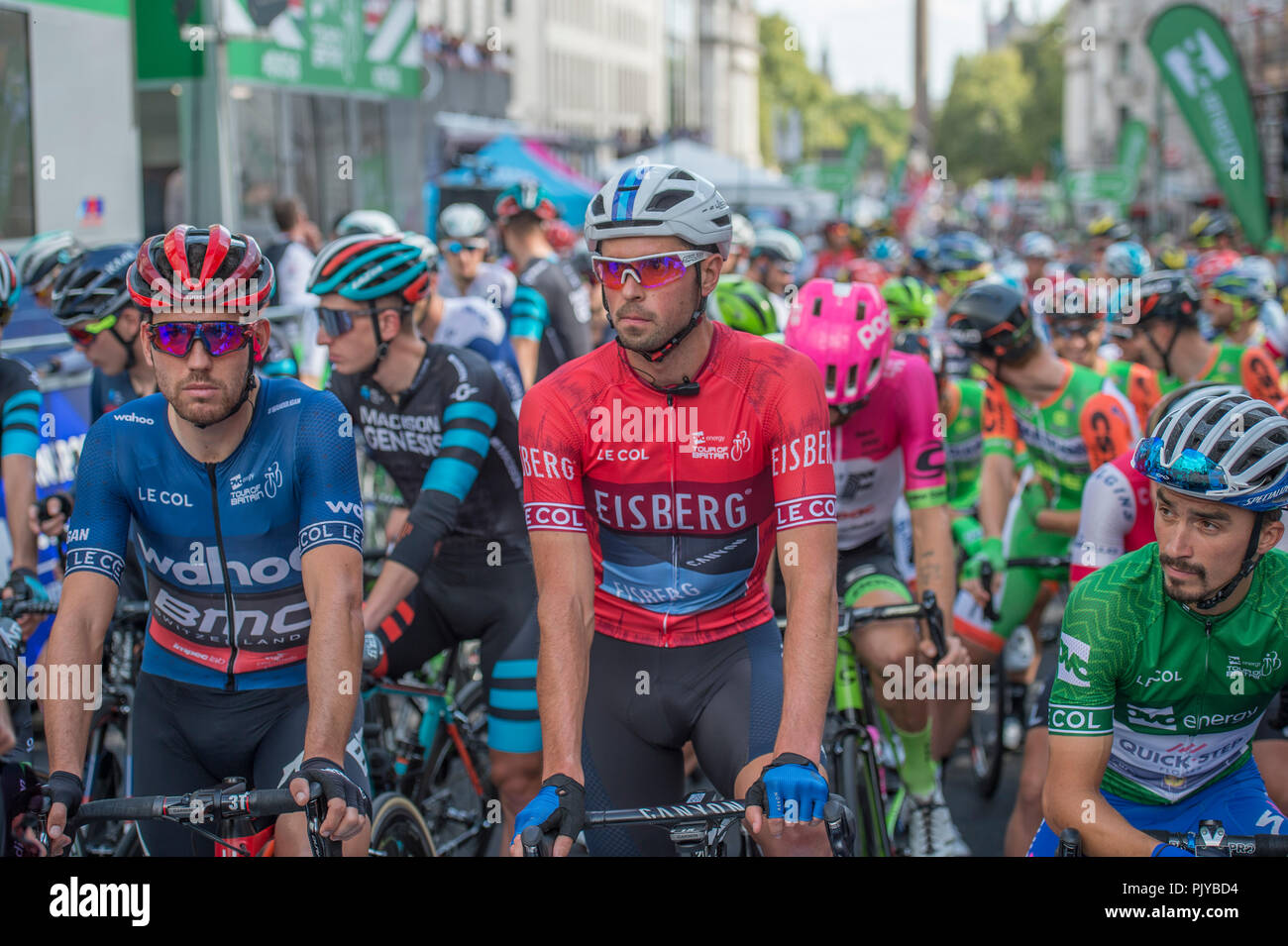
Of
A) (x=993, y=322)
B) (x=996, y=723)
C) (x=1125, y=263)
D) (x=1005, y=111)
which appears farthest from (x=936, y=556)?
(x=1005, y=111)

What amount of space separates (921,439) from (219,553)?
2.65 metres

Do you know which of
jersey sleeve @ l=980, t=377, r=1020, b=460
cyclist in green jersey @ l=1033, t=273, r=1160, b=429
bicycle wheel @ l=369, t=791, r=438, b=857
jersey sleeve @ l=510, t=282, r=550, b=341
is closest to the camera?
bicycle wheel @ l=369, t=791, r=438, b=857

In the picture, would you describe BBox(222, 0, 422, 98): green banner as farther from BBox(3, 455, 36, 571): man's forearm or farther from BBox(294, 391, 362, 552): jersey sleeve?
BBox(294, 391, 362, 552): jersey sleeve

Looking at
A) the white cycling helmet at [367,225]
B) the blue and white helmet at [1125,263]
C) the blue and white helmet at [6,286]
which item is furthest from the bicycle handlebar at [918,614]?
the blue and white helmet at [1125,263]

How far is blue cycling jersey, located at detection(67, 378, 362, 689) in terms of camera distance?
3766 millimetres

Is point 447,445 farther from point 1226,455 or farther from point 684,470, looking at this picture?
point 1226,455

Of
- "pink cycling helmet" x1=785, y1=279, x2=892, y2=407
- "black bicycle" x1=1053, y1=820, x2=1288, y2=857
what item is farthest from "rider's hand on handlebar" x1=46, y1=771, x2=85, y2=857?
"pink cycling helmet" x1=785, y1=279, x2=892, y2=407

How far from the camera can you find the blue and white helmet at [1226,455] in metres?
3.41

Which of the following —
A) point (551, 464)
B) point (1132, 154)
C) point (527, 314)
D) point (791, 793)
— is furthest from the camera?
point (1132, 154)

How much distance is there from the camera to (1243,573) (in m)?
3.50

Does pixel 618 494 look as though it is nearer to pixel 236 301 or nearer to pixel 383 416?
pixel 236 301

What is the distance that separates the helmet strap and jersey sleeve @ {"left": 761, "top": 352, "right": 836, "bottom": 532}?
0.95 meters

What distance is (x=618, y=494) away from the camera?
383 cm
